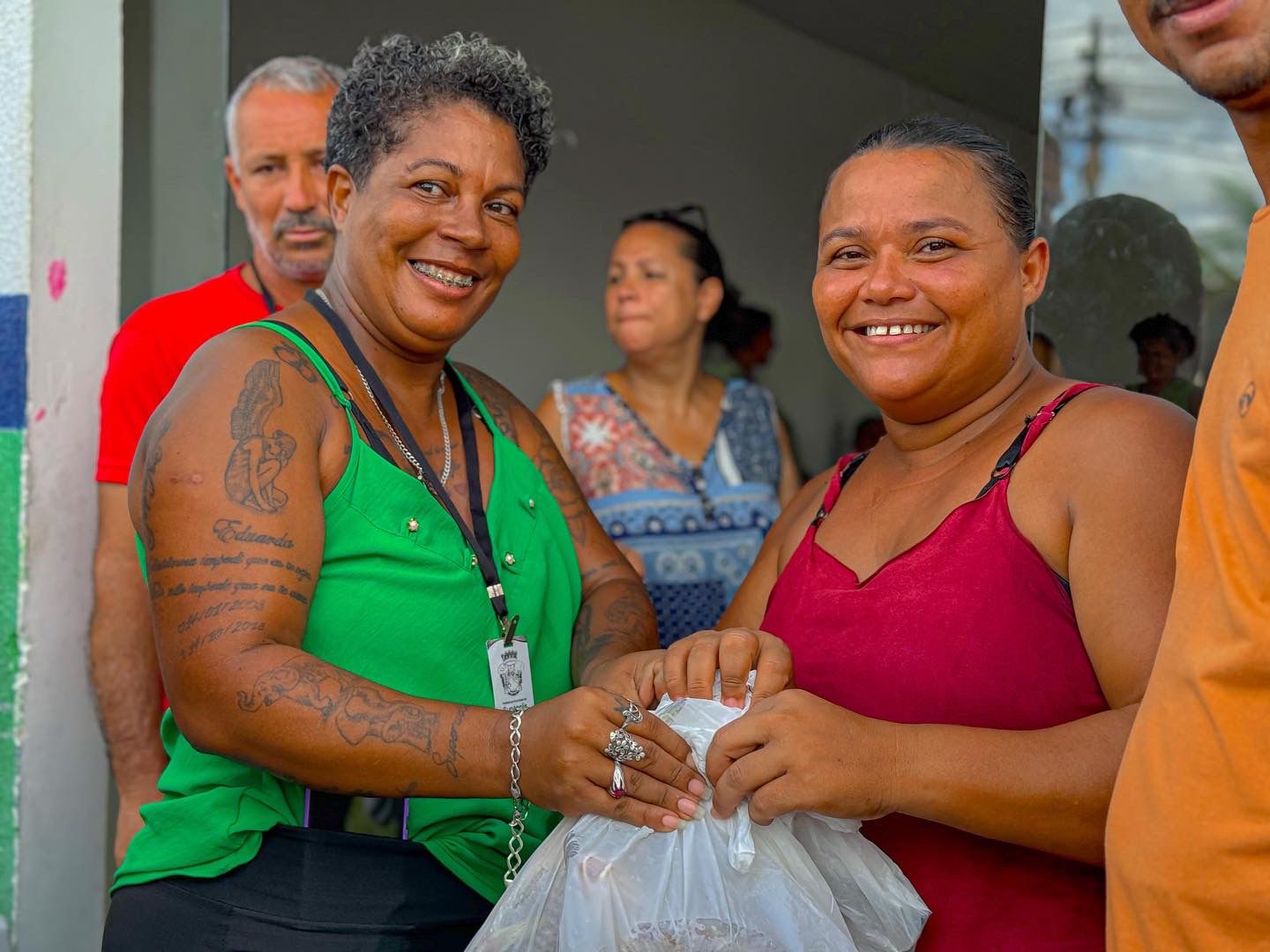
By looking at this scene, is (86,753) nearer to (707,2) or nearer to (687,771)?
(687,771)

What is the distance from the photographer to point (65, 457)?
10.6ft

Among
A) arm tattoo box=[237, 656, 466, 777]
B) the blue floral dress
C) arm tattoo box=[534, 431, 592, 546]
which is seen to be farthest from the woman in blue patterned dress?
arm tattoo box=[237, 656, 466, 777]

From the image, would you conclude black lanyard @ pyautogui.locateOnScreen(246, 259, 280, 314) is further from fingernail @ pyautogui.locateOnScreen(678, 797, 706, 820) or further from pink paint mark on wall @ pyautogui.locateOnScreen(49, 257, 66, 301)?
fingernail @ pyautogui.locateOnScreen(678, 797, 706, 820)

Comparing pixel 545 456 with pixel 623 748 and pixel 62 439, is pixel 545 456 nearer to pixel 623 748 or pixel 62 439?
pixel 623 748

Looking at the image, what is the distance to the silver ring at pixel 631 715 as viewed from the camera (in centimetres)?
193

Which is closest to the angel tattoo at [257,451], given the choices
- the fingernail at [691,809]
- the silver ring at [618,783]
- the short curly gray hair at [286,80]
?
the silver ring at [618,783]

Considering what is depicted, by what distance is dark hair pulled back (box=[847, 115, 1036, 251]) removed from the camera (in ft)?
7.06

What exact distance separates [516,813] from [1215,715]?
3.86 ft

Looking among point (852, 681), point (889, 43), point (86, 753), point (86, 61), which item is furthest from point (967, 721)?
point (889, 43)

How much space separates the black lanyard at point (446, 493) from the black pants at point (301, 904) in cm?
41

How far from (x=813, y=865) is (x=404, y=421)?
3.43 ft

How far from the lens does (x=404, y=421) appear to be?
7.97 feet

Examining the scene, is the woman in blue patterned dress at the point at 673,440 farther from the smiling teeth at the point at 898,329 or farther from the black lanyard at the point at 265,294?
the smiling teeth at the point at 898,329

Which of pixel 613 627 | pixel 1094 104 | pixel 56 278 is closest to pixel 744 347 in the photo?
pixel 1094 104
